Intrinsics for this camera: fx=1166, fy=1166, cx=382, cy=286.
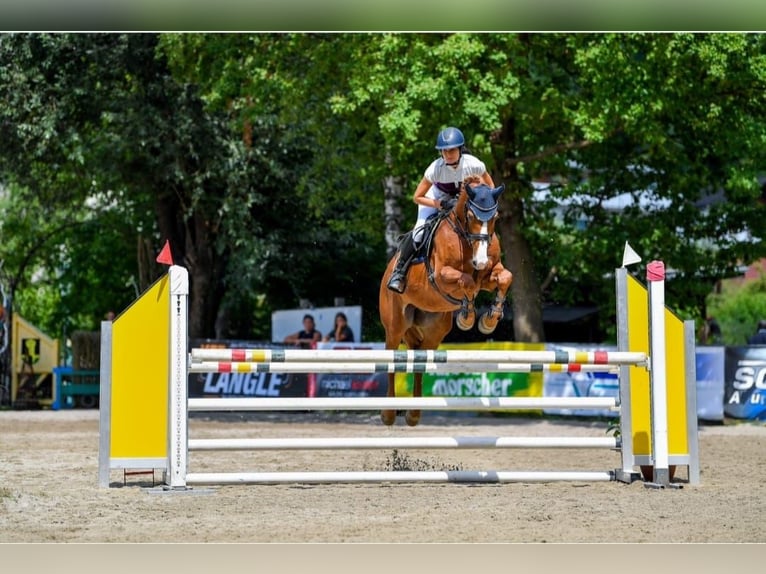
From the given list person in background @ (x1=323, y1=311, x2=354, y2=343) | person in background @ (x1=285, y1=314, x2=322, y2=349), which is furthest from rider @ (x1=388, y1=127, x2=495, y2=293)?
person in background @ (x1=285, y1=314, x2=322, y2=349)

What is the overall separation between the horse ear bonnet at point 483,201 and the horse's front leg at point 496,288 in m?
0.40

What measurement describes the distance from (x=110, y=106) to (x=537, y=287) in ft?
27.4

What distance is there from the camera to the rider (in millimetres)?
8297

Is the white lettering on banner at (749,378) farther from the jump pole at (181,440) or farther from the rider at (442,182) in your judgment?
the rider at (442,182)

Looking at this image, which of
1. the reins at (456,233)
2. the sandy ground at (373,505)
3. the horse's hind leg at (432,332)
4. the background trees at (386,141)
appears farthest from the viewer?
the background trees at (386,141)

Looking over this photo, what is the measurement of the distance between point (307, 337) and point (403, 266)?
1073 centimetres

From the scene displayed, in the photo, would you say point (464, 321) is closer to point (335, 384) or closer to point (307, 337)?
point (335, 384)

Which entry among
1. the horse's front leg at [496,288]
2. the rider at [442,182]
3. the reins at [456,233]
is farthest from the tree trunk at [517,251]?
the horse's front leg at [496,288]

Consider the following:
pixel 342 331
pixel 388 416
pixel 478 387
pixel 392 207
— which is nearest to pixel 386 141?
pixel 342 331

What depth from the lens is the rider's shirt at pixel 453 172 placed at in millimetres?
8375

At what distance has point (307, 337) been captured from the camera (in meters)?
19.4
